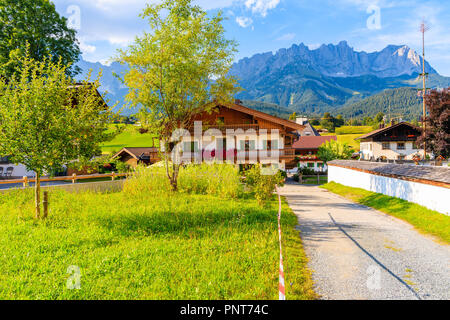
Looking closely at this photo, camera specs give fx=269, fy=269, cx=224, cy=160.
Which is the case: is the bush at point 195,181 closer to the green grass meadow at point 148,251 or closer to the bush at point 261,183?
the bush at point 261,183

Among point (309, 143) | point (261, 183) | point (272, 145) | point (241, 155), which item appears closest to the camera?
point (261, 183)

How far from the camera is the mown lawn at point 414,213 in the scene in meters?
8.70

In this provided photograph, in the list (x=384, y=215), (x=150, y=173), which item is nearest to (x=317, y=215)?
(x=384, y=215)

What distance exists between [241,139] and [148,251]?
72.8 ft

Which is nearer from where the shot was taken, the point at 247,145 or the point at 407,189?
the point at 407,189

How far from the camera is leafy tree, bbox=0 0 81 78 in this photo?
70.7 ft

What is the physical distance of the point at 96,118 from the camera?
10.5 meters

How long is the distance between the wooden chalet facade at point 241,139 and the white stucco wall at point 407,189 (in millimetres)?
8171

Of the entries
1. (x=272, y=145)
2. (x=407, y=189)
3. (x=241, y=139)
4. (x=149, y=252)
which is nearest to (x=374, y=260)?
(x=149, y=252)

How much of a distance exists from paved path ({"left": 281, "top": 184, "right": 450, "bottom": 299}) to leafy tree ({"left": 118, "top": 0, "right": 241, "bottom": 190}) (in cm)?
919

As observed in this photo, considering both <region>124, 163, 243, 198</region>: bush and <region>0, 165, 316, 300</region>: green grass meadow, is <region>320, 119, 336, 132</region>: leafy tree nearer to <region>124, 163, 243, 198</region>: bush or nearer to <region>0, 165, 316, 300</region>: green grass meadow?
<region>124, 163, 243, 198</region>: bush

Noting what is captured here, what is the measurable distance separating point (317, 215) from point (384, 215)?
2.94 metres

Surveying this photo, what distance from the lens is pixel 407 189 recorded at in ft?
40.9

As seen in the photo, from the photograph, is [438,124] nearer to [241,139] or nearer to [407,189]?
[241,139]
